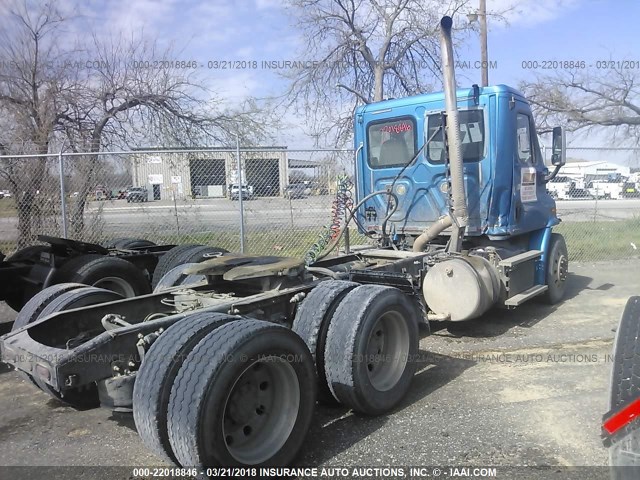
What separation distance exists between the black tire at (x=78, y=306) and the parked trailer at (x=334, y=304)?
15mm

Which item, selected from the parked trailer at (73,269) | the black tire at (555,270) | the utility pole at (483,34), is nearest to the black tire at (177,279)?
the parked trailer at (73,269)

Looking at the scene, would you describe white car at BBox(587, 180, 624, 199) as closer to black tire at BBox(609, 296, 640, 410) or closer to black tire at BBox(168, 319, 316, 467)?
black tire at BBox(609, 296, 640, 410)

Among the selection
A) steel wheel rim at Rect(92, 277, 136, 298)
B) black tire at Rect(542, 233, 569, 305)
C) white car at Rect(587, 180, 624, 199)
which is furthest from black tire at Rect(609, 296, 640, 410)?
white car at Rect(587, 180, 624, 199)

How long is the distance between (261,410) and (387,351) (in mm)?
1472

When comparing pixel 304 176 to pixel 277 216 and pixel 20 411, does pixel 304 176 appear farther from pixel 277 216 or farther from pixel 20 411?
pixel 20 411

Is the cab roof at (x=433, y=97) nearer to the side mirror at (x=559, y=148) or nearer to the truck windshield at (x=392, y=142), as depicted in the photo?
the truck windshield at (x=392, y=142)

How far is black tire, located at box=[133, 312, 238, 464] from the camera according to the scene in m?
2.98

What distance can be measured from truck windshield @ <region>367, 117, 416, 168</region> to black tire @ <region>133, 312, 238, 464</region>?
4.57 metres

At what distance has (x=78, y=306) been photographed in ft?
14.1

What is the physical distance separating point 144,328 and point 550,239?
6.10 m

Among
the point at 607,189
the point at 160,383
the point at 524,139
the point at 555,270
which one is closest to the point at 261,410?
the point at 160,383

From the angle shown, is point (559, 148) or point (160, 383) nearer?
point (160, 383)

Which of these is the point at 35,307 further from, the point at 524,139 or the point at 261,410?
the point at 524,139

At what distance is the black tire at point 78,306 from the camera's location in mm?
3656
